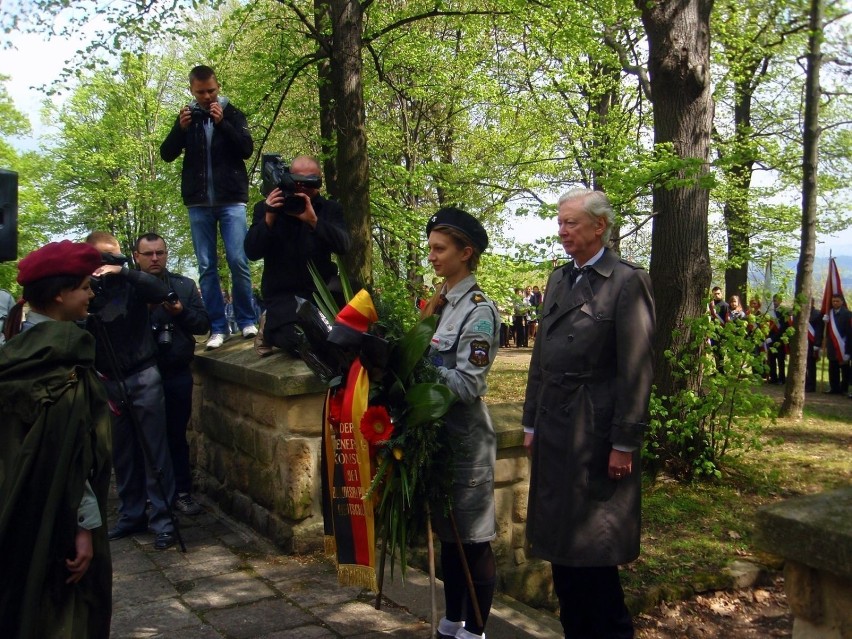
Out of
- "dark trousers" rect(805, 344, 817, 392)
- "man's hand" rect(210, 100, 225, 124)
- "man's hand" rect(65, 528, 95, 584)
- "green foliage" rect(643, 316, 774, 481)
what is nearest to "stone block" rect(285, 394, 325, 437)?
"man's hand" rect(65, 528, 95, 584)

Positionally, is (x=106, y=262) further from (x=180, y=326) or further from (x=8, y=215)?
(x=8, y=215)

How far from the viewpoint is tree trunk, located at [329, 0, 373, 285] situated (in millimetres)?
7949

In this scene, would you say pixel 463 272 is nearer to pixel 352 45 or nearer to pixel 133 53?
pixel 352 45

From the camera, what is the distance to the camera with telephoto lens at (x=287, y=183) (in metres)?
4.72

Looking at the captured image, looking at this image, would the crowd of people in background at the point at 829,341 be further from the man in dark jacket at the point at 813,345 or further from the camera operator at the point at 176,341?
the camera operator at the point at 176,341

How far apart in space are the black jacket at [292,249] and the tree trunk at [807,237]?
756 cm

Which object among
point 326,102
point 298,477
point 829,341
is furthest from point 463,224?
point 829,341

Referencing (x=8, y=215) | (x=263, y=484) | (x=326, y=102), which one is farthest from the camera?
(x=326, y=102)

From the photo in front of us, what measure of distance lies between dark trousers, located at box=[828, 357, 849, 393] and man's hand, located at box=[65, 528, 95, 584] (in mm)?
14920

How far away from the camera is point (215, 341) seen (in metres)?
6.35

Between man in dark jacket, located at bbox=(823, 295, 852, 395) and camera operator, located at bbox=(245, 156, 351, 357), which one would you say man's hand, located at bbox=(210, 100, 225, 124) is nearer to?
camera operator, located at bbox=(245, 156, 351, 357)

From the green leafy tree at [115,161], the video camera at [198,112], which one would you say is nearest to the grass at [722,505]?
the video camera at [198,112]

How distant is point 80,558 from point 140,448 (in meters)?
2.67

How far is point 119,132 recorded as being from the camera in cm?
2950
